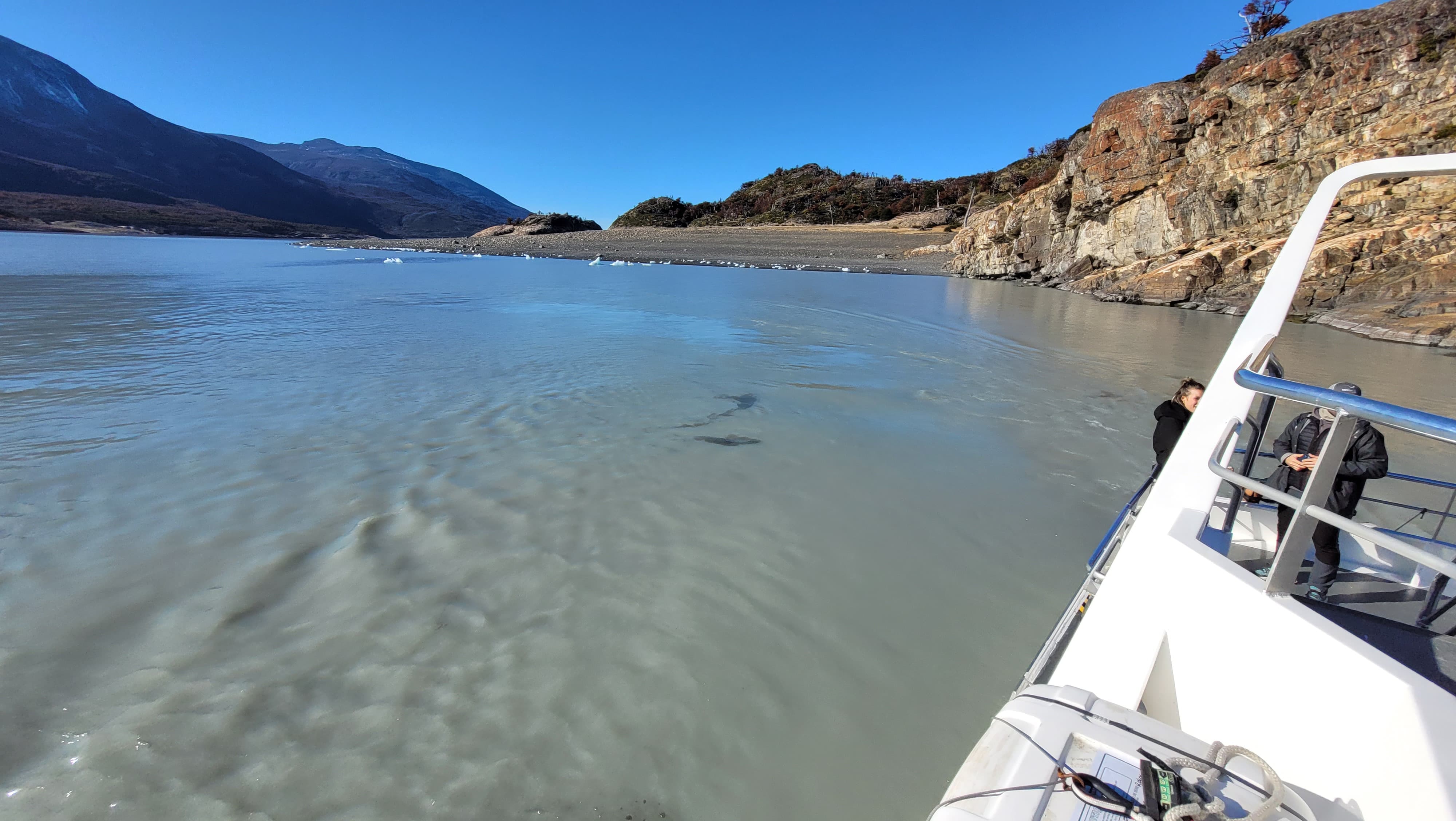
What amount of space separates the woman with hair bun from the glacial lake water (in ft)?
2.40

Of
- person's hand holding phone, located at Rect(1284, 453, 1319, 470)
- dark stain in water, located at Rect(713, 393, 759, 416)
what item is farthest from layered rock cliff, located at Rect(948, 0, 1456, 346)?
dark stain in water, located at Rect(713, 393, 759, 416)

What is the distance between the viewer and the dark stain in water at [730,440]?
6129mm

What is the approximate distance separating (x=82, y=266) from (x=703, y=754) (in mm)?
34747

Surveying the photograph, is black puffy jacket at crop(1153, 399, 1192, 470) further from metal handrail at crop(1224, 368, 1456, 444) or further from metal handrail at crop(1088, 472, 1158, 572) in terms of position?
metal handrail at crop(1224, 368, 1456, 444)

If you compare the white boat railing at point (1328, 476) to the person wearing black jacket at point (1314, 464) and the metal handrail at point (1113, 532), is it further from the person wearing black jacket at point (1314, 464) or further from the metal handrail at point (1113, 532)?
the metal handrail at point (1113, 532)

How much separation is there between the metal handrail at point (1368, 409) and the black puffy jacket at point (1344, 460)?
50.5 inches

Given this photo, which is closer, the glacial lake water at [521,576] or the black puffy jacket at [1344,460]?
the glacial lake water at [521,576]

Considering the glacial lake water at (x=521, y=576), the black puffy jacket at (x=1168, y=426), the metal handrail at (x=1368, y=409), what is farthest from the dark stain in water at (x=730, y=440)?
the metal handrail at (x=1368, y=409)

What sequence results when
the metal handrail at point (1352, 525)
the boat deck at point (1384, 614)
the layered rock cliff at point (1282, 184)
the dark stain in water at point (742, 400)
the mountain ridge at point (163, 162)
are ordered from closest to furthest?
the metal handrail at point (1352, 525) → the boat deck at point (1384, 614) → the dark stain in water at point (742, 400) → the layered rock cliff at point (1282, 184) → the mountain ridge at point (163, 162)

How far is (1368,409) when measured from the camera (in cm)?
153

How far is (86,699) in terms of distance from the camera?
8.77 feet

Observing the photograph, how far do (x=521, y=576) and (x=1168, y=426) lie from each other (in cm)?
474

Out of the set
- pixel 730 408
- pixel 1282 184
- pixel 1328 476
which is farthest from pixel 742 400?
pixel 1282 184

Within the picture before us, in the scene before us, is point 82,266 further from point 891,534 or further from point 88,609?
point 891,534
